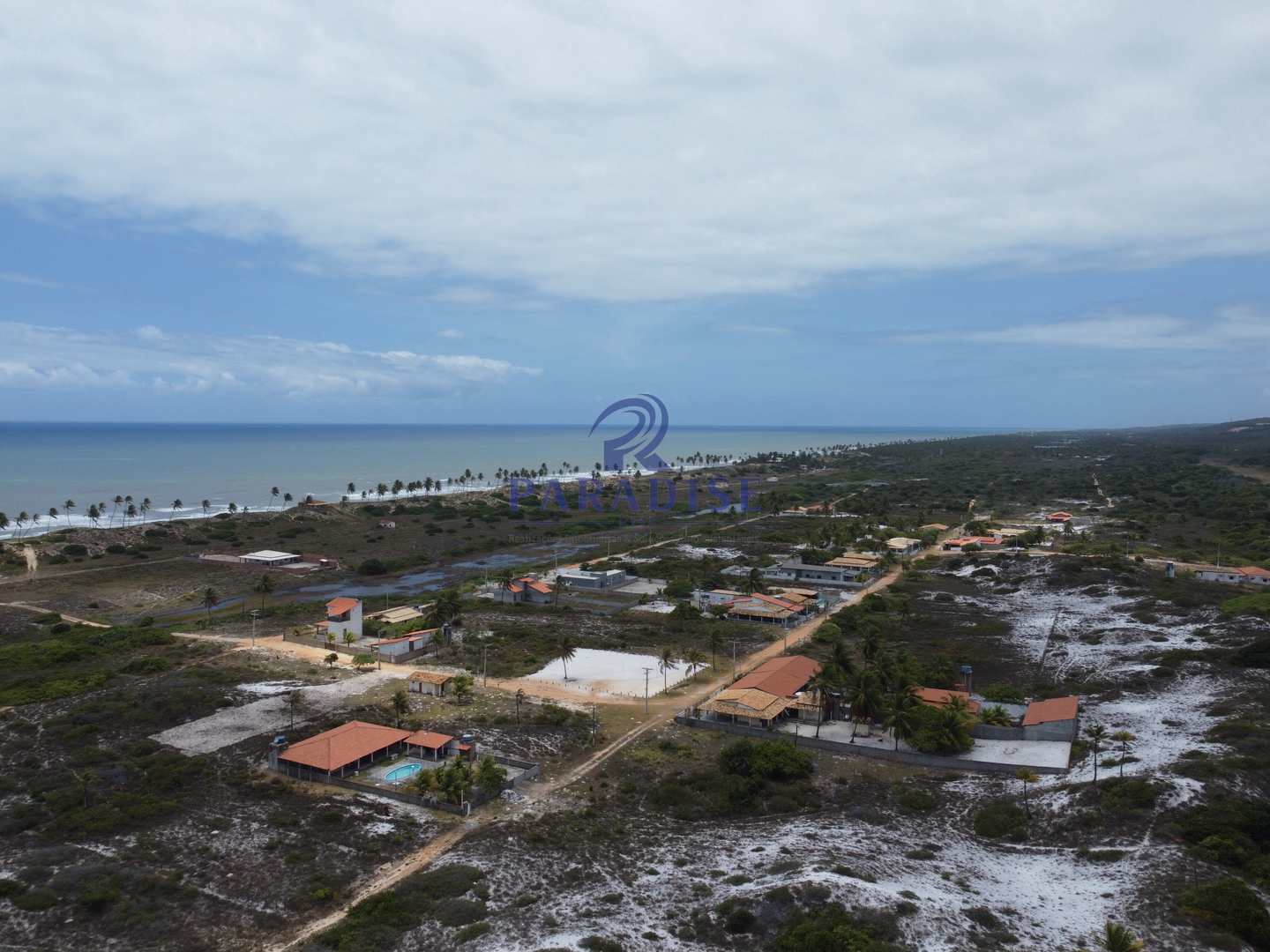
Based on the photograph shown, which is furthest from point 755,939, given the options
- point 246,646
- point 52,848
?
point 246,646

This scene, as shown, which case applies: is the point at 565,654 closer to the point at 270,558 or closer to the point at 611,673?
the point at 611,673

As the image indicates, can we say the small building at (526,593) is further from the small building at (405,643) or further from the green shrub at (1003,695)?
the green shrub at (1003,695)

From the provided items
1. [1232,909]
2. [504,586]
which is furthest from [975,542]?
[1232,909]

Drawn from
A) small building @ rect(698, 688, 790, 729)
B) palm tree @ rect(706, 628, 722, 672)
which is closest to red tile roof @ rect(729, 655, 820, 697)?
small building @ rect(698, 688, 790, 729)

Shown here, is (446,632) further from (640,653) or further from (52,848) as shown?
(52,848)

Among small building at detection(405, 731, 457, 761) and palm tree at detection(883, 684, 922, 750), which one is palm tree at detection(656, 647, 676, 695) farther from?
small building at detection(405, 731, 457, 761)

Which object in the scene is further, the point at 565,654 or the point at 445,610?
the point at 445,610

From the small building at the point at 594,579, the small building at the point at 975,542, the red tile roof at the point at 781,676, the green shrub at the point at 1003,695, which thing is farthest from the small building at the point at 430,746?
the small building at the point at 975,542
